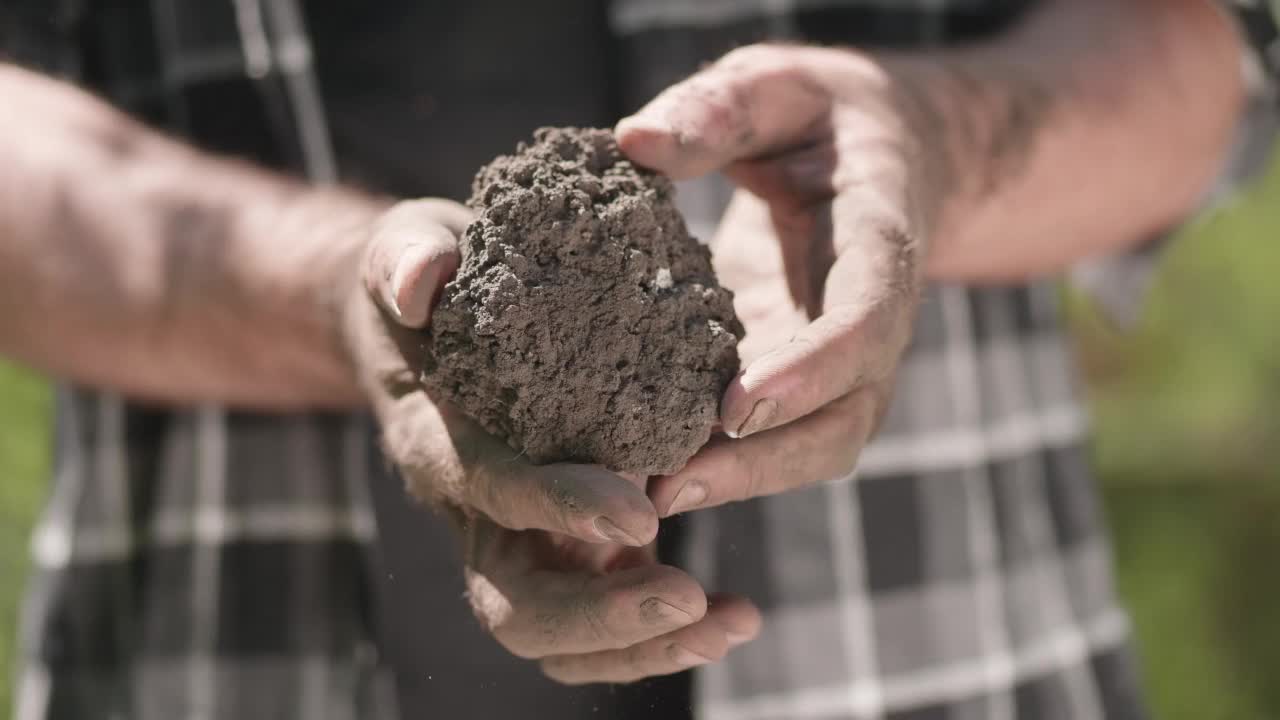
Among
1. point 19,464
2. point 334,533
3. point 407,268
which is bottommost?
point 19,464

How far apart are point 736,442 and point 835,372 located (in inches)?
2.9

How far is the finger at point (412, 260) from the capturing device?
0.62 metres

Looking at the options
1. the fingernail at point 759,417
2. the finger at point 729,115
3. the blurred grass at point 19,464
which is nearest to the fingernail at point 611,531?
the fingernail at point 759,417

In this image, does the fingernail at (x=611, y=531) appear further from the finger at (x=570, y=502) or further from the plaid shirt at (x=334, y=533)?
the plaid shirt at (x=334, y=533)

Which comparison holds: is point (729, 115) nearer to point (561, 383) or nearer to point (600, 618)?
A: point (561, 383)

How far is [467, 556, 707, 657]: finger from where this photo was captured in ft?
1.90

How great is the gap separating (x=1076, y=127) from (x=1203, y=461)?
1.94 meters

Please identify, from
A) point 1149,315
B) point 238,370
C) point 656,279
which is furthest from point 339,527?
point 1149,315

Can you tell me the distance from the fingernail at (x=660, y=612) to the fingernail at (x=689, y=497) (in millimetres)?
58

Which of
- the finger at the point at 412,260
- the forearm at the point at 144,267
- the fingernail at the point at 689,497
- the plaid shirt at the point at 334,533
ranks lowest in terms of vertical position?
the plaid shirt at the point at 334,533

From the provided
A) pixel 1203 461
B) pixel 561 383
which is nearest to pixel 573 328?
pixel 561 383

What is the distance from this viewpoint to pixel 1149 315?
303 cm

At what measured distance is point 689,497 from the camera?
24.4 inches

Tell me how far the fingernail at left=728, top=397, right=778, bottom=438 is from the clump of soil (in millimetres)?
27
